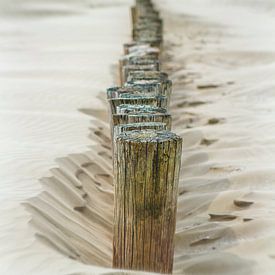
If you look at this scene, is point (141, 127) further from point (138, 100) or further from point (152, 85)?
point (152, 85)

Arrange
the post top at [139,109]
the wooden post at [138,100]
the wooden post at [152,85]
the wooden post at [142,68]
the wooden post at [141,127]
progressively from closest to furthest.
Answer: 1. the wooden post at [141,127]
2. the post top at [139,109]
3. the wooden post at [138,100]
4. the wooden post at [152,85]
5. the wooden post at [142,68]

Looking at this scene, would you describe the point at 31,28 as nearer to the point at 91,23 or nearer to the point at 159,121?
the point at 91,23

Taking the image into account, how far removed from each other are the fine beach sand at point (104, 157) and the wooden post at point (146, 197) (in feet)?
0.69

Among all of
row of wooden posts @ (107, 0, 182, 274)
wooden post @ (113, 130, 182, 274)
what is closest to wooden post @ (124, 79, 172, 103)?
row of wooden posts @ (107, 0, 182, 274)

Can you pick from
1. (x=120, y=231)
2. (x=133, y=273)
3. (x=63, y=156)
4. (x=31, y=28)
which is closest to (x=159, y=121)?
(x=120, y=231)

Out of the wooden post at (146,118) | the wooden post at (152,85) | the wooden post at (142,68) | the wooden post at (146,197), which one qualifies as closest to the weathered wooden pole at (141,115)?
the wooden post at (146,118)

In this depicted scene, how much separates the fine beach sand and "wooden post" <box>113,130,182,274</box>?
0.69 feet

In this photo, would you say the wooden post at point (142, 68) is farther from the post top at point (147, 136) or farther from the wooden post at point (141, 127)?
the post top at point (147, 136)

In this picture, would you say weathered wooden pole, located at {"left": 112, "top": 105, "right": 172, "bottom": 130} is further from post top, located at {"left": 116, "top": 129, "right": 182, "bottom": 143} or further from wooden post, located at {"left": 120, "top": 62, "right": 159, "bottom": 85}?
wooden post, located at {"left": 120, "top": 62, "right": 159, "bottom": 85}

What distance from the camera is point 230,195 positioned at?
4711mm

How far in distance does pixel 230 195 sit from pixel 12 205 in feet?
5.19

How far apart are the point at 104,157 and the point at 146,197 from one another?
2.52 meters

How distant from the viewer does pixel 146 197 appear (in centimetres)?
326

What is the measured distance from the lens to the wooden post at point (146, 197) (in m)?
3.22
